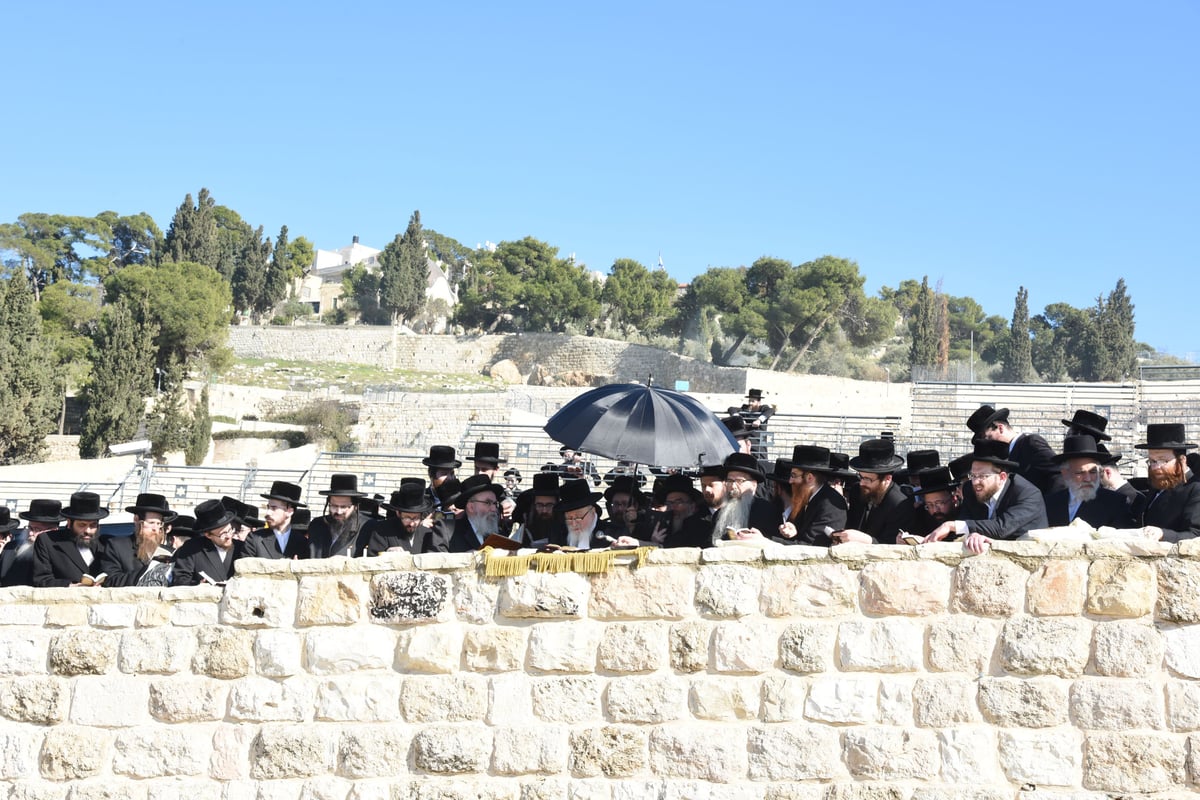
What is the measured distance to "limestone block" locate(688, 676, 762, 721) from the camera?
4816mm

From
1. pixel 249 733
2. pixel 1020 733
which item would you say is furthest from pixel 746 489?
pixel 249 733

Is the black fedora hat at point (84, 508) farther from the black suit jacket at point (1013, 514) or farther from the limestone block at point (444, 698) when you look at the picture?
the black suit jacket at point (1013, 514)

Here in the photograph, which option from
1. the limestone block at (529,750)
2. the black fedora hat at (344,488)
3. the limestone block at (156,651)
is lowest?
the limestone block at (529,750)

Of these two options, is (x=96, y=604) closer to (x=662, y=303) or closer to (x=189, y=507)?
(x=189, y=507)

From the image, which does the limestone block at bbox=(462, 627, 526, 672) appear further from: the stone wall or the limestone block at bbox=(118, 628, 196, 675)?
the limestone block at bbox=(118, 628, 196, 675)

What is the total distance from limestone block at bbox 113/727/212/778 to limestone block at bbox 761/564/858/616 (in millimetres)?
2567

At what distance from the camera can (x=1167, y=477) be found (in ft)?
17.3

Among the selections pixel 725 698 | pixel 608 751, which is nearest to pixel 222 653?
pixel 608 751

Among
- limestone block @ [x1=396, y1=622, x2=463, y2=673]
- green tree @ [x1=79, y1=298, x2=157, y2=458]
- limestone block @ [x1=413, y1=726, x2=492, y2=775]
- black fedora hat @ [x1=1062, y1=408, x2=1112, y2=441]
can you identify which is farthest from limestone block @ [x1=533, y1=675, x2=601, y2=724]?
green tree @ [x1=79, y1=298, x2=157, y2=458]

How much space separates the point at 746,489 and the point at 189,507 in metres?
19.3

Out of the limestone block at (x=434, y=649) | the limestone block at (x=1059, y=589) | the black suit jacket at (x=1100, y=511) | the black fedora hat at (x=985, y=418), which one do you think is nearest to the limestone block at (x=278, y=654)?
the limestone block at (x=434, y=649)

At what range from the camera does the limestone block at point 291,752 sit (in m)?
5.23

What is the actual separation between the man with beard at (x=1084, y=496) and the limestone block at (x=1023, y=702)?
111cm

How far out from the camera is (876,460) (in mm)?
5797
